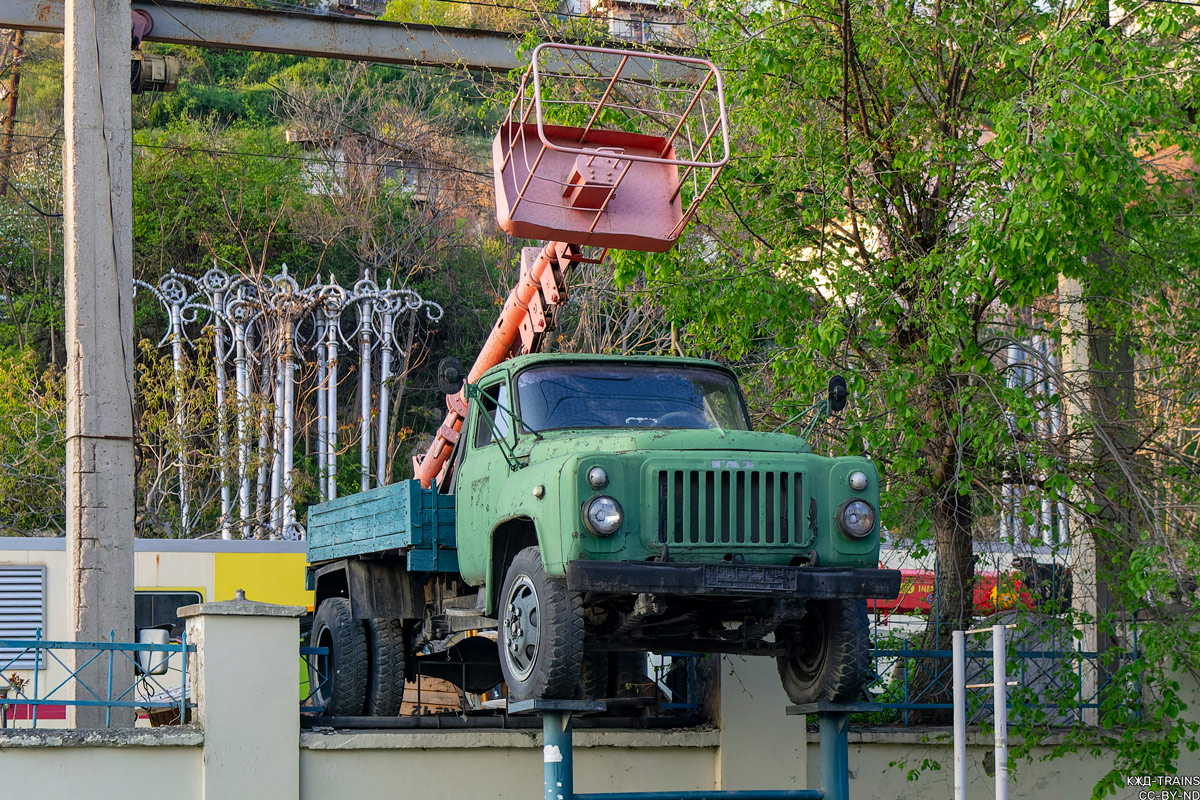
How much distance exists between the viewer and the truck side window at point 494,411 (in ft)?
30.6

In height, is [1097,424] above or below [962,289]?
below

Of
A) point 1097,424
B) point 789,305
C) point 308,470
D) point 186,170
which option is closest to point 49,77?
point 186,170

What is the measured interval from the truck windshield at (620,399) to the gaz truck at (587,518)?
2cm

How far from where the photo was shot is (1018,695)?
11031 millimetres

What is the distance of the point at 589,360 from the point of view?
A: 30.9 ft

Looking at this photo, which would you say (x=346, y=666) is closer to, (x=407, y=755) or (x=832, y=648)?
(x=407, y=755)

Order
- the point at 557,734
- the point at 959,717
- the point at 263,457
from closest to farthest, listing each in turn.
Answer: the point at 959,717
the point at 557,734
the point at 263,457

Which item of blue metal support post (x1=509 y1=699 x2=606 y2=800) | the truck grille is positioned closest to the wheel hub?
blue metal support post (x1=509 y1=699 x2=606 y2=800)

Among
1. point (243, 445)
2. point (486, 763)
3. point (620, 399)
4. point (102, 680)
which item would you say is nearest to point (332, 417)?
point (243, 445)

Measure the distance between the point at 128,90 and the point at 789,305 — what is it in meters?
5.88

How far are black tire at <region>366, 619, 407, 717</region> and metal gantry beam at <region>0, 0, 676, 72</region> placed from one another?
646 cm

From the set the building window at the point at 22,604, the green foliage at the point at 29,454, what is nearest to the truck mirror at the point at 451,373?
the building window at the point at 22,604

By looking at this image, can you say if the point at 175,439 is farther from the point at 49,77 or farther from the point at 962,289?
the point at 49,77

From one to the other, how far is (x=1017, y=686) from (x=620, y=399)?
4.60m
